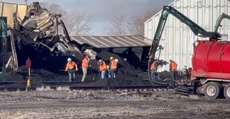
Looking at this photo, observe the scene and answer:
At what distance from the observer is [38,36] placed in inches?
1601

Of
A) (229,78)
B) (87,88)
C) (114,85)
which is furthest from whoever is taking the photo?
(114,85)

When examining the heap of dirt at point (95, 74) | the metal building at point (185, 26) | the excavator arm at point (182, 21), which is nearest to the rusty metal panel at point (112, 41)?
the heap of dirt at point (95, 74)

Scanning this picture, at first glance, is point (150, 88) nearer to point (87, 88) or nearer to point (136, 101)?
point (87, 88)

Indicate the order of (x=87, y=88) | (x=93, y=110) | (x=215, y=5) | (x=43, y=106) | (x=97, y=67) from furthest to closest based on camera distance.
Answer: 1. (x=215, y=5)
2. (x=97, y=67)
3. (x=87, y=88)
4. (x=43, y=106)
5. (x=93, y=110)

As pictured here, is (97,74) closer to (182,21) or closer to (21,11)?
(21,11)

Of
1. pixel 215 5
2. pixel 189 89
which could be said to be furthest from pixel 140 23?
pixel 189 89

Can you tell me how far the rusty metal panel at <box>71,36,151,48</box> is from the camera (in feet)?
150

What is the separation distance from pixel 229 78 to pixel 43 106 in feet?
29.2

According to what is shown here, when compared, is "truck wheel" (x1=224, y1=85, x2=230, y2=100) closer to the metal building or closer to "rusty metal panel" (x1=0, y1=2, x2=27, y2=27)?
the metal building

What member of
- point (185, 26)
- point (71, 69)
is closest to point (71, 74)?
point (71, 69)

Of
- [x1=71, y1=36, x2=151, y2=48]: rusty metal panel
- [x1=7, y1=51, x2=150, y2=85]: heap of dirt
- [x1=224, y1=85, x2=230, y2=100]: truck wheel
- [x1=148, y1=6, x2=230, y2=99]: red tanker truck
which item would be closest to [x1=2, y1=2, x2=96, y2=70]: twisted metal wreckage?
[x1=7, y1=51, x2=150, y2=85]: heap of dirt

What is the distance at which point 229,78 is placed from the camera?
2423 centimetres

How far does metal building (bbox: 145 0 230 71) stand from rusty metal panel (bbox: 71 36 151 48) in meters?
2.12

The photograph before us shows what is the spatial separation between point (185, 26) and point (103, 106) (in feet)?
91.2
